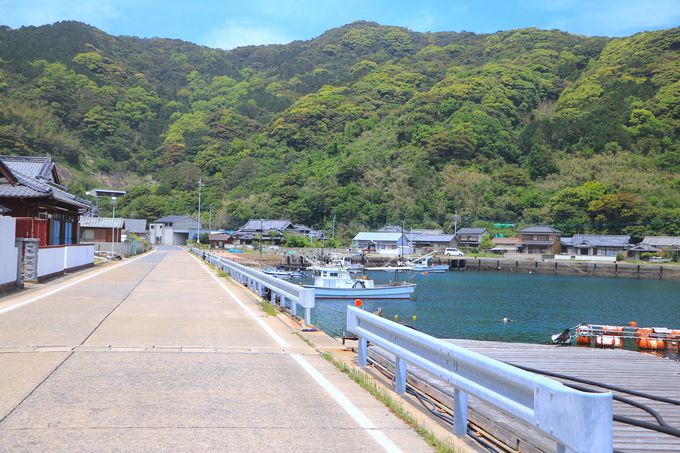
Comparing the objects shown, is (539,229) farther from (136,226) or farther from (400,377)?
(400,377)

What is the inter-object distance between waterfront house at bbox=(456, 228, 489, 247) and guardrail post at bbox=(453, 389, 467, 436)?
106597mm

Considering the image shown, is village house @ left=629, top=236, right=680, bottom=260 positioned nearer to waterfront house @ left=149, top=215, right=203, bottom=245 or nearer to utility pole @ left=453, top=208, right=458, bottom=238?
utility pole @ left=453, top=208, right=458, bottom=238

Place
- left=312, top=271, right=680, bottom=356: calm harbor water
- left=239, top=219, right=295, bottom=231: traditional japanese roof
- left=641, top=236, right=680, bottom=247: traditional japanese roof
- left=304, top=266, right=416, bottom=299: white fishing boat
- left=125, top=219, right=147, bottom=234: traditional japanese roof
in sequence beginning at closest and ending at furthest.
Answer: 1. left=312, top=271, right=680, bottom=356: calm harbor water
2. left=304, top=266, right=416, bottom=299: white fishing boat
3. left=641, top=236, right=680, bottom=247: traditional japanese roof
4. left=125, top=219, right=147, bottom=234: traditional japanese roof
5. left=239, top=219, right=295, bottom=231: traditional japanese roof

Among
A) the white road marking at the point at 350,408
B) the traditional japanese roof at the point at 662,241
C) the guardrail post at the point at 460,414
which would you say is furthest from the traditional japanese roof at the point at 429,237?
the guardrail post at the point at 460,414

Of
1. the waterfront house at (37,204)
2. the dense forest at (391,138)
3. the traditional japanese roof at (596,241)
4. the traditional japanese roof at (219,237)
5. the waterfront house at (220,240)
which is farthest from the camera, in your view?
the dense forest at (391,138)

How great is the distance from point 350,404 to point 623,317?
1556 inches

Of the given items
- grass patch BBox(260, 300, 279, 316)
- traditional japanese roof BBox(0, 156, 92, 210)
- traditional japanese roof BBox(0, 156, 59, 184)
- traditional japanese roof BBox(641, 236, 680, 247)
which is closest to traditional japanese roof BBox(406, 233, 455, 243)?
traditional japanese roof BBox(641, 236, 680, 247)

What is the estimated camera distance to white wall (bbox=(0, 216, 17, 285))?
1675 centimetres

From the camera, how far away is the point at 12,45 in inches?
6540

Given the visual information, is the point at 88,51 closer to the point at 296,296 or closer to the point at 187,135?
the point at 187,135

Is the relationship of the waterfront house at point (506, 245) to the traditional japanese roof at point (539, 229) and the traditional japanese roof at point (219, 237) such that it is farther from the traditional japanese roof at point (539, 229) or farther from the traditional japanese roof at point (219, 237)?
the traditional japanese roof at point (219, 237)

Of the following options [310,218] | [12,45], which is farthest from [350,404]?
[12,45]

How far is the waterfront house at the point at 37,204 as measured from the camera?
2347 cm

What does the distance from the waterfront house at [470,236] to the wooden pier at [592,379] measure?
10114 cm
